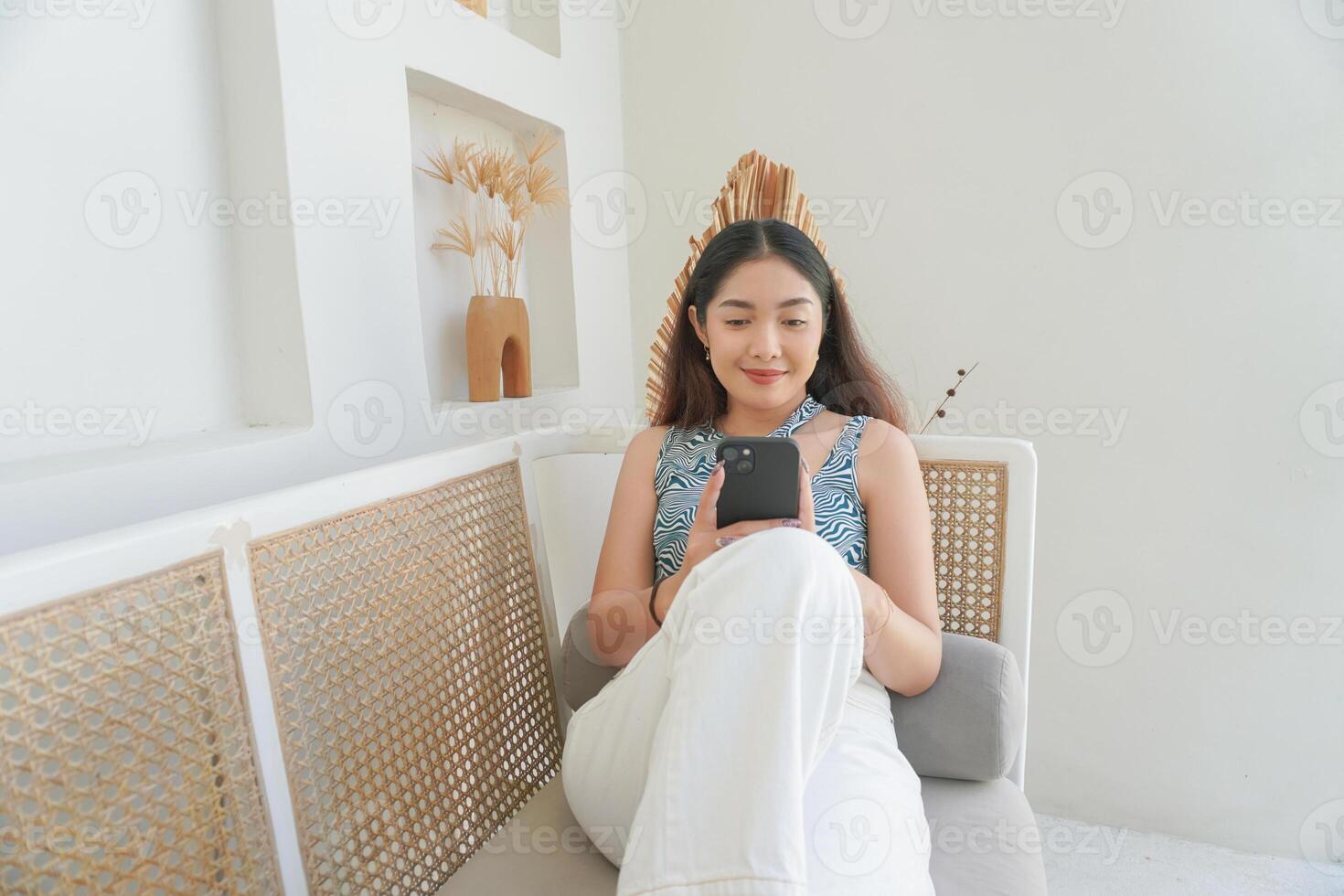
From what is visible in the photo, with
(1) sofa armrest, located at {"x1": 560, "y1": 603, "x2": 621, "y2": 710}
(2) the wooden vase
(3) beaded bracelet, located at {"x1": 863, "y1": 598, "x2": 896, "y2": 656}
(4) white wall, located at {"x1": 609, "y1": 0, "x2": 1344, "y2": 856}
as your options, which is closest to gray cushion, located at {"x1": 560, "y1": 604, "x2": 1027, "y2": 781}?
(3) beaded bracelet, located at {"x1": 863, "y1": 598, "x2": 896, "y2": 656}

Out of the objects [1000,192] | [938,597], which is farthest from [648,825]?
[1000,192]

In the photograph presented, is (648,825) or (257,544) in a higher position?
(257,544)

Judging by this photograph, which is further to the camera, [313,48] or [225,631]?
[313,48]

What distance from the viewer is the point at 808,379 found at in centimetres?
147

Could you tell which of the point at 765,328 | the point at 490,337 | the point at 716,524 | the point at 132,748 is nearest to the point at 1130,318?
the point at 765,328

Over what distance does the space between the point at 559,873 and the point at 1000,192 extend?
1.65 meters

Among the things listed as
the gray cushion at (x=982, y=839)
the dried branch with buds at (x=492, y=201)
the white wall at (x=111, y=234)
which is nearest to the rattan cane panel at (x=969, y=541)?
the gray cushion at (x=982, y=839)

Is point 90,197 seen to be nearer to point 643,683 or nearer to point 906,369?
point 643,683

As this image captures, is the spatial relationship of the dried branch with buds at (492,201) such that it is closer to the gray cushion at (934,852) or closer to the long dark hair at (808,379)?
the long dark hair at (808,379)

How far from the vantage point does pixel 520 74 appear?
1.94 m

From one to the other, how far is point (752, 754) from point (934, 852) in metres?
0.39

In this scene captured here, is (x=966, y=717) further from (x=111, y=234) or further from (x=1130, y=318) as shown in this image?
(x=111, y=234)

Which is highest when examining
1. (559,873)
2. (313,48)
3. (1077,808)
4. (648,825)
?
(313,48)

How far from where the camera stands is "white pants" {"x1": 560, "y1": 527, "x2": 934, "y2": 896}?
789 millimetres
